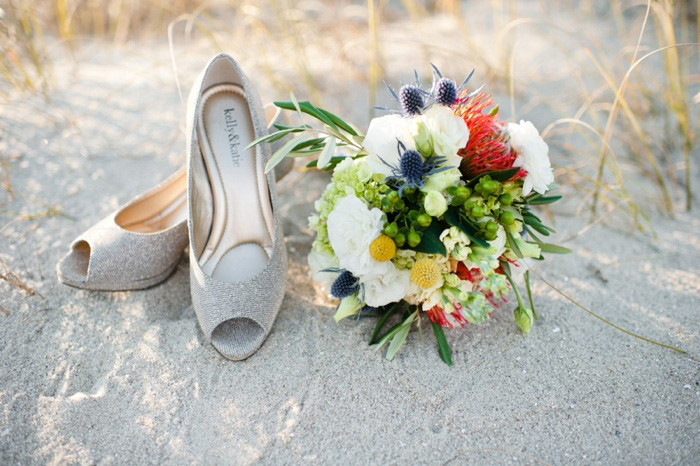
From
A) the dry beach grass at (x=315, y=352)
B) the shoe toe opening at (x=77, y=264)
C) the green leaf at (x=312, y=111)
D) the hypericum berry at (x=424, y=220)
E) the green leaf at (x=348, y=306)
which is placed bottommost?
the dry beach grass at (x=315, y=352)

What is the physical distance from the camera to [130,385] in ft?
4.49

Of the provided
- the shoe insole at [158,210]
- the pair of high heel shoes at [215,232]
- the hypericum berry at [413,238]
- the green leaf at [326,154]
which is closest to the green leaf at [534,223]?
the hypericum berry at [413,238]

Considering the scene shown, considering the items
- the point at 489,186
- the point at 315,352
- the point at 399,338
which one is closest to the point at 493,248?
the point at 489,186

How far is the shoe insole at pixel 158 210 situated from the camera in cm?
173

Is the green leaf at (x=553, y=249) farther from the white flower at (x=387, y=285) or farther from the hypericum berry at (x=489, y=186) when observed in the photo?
the white flower at (x=387, y=285)

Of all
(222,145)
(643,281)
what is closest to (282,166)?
(222,145)

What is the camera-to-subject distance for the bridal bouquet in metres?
1.23

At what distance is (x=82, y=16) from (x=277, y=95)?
6.70 ft

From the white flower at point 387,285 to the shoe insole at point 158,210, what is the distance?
30.5 inches

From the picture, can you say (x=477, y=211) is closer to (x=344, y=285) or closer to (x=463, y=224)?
(x=463, y=224)

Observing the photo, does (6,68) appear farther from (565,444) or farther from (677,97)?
(677,97)

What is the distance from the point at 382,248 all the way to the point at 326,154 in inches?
12.4

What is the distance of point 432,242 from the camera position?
1256 millimetres

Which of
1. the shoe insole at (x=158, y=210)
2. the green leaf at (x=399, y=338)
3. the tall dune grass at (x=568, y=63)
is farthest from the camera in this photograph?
the tall dune grass at (x=568, y=63)
